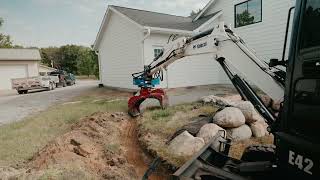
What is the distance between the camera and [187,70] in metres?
16.9

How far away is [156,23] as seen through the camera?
16.1 m

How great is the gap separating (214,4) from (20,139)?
46.1 feet

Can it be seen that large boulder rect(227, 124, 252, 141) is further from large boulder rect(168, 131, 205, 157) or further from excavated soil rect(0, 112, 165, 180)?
excavated soil rect(0, 112, 165, 180)

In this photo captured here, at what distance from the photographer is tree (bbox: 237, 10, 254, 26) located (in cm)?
1532

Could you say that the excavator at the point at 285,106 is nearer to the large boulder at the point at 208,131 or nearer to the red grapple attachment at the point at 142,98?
the large boulder at the point at 208,131

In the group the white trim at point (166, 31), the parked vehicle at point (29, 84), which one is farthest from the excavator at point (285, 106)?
the parked vehicle at point (29, 84)

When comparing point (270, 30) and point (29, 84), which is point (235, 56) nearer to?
point (270, 30)

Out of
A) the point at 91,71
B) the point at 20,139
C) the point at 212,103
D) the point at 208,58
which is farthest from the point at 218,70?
the point at 91,71

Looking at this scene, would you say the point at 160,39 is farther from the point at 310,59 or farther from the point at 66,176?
the point at 310,59

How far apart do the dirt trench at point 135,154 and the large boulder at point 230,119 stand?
6.50 ft

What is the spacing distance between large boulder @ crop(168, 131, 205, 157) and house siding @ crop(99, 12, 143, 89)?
9.89m

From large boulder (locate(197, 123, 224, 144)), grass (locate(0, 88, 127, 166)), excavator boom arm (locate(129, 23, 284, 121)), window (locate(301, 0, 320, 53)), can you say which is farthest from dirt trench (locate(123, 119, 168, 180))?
window (locate(301, 0, 320, 53))

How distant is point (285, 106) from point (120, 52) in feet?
52.6

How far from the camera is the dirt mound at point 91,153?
5.36m
